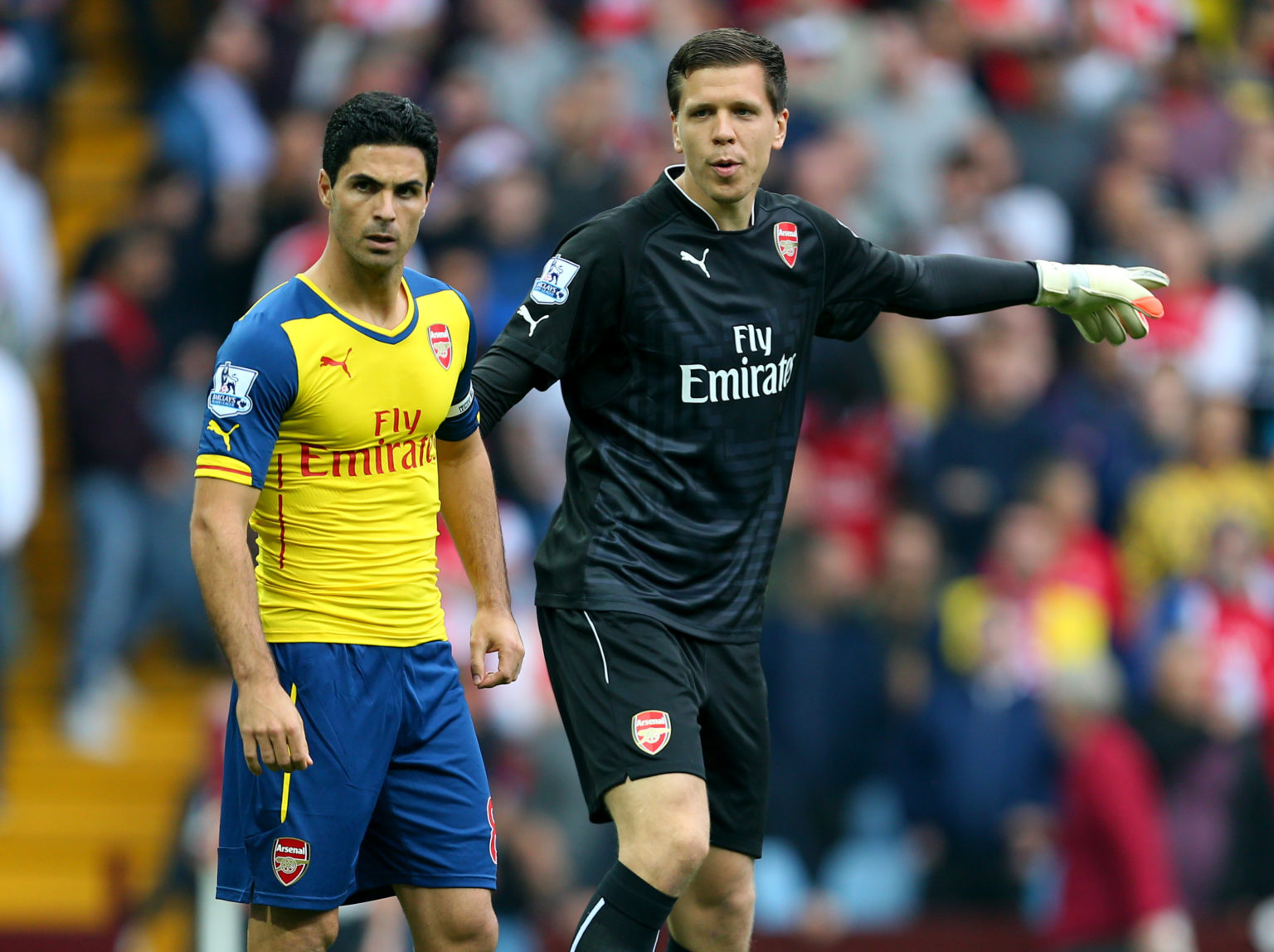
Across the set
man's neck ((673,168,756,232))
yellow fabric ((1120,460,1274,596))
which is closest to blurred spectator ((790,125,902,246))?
yellow fabric ((1120,460,1274,596))

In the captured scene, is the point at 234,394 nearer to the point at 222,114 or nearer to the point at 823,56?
the point at 222,114

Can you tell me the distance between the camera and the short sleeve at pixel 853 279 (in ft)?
17.6

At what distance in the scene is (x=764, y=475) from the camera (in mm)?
5195

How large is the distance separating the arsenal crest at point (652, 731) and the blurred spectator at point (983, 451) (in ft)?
17.5

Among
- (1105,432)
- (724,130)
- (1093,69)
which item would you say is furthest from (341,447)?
(1093,69)

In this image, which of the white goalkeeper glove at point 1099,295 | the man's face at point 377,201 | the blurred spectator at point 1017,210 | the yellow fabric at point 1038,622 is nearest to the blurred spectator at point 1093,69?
the blurred spectator at point 1017,210

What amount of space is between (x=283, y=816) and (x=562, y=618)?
0.88 metres

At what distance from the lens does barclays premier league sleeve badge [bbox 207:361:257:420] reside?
453 cm

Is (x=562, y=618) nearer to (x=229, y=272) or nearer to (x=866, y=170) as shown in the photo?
(x=229, y=272)

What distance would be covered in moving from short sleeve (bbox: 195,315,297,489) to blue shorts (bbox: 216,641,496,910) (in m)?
0.52

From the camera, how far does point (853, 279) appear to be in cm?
540

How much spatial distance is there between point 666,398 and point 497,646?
30.8 inches

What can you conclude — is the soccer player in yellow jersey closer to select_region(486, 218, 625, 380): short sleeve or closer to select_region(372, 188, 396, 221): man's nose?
select_region(372, 188, 396, 221): man's nose

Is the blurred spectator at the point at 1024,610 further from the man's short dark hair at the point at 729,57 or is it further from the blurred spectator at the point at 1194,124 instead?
the man's short dark hair at the point at 729,57
